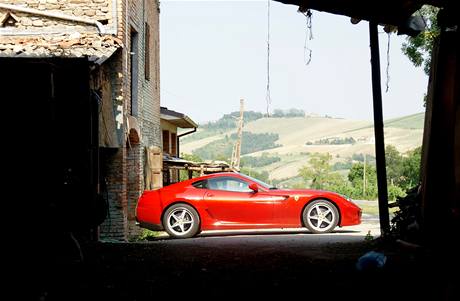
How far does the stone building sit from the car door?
2438mm

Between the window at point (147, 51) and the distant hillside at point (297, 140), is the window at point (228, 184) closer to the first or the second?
the window at point (147, 51)

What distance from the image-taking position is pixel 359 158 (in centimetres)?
8756

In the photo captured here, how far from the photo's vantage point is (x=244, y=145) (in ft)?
372

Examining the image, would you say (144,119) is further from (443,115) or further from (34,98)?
(443,115)

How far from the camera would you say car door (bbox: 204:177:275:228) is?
14977 mm

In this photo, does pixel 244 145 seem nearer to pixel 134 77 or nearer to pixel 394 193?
pixel 394 193

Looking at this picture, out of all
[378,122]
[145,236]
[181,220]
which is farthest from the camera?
[145,236]

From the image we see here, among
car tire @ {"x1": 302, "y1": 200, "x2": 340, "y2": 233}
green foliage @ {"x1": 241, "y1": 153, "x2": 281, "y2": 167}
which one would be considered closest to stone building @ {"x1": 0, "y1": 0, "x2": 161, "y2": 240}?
car tire @ {"x1": 302, "y1": 200, "x2": 340, "y2": 233}

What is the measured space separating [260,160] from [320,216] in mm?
79693

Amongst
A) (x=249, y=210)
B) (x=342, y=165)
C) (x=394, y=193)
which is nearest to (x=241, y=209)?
(x=249, y=210)

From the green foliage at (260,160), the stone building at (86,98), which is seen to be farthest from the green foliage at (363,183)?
the green foliage at (260,160)

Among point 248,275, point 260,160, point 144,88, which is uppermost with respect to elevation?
point 260,160

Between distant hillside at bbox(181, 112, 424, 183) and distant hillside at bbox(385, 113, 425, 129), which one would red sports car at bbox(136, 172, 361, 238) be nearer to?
distant hillside at bbox(181, 112, 424, 183)

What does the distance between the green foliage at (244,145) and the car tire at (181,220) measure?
273 ft
